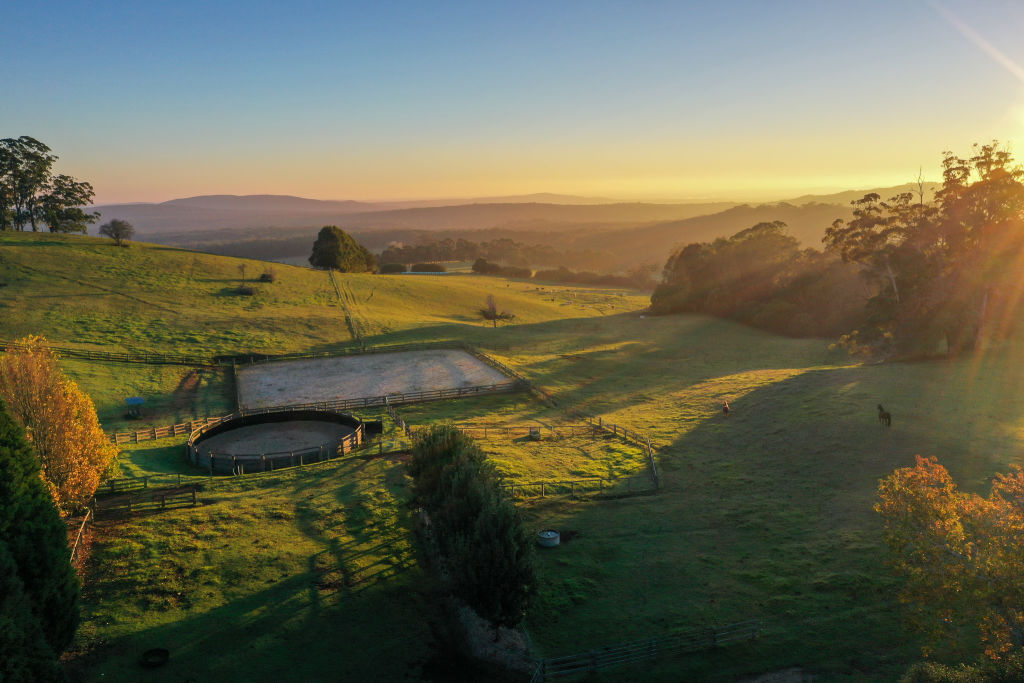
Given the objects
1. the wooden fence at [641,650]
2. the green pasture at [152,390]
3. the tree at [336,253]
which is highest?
the tree at [336,253]

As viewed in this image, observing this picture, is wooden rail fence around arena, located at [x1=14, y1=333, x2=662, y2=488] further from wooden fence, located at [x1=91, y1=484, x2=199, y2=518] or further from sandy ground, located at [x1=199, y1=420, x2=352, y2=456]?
wooden fence, located at [x1=91, y1=484, x2=199, y2=518]

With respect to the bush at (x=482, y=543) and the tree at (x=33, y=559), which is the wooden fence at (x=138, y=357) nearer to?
the tree at (x=33, y=559)

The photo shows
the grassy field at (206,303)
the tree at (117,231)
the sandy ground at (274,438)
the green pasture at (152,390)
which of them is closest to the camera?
the sandy ground at (274,438)

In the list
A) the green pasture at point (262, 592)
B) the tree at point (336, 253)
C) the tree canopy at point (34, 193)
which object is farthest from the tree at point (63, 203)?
the green pasture at point (262, 592)

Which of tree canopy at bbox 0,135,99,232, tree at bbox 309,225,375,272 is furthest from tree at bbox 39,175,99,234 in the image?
tree at bbox 309,225,375,272

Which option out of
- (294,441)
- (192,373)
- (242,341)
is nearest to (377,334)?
(242,341)
